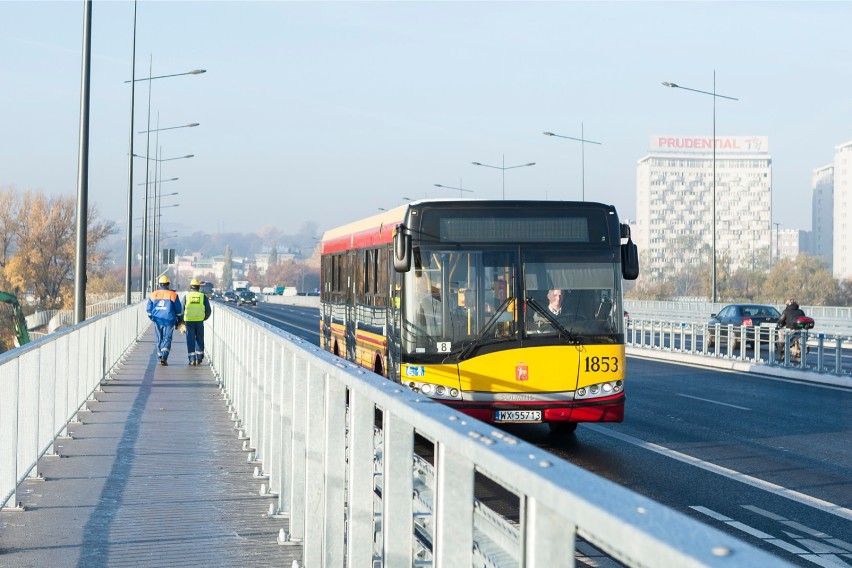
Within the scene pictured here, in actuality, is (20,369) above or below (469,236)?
below

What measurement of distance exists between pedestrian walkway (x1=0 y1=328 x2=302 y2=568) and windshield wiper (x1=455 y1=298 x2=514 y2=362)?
2513 millimetres

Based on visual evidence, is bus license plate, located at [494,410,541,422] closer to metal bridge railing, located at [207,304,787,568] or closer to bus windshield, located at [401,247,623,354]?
bus windshield, located at [401,247,623,354]

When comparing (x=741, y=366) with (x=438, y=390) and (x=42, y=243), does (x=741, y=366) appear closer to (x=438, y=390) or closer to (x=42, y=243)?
(x=438, y=390)

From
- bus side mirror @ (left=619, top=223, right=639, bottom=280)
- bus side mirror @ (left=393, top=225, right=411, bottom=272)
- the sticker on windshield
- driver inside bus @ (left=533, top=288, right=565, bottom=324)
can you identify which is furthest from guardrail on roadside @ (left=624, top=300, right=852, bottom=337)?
bus side mirror @ (left=393, top=225, right=411, bottom=272)

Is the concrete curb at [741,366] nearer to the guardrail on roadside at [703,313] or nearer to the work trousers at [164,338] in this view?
the guardrail on roadside at [703,313]

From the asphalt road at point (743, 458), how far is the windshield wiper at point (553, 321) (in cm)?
123

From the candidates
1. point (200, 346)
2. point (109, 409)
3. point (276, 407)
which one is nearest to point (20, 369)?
point (276, 407)

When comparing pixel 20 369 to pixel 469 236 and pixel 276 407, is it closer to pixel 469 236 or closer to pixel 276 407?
pixel 276 407

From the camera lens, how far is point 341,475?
6137 mm

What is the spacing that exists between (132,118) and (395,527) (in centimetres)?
4258

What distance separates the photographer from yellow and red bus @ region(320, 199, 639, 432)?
45.5 feet

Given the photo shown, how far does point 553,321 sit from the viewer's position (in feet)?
45.8

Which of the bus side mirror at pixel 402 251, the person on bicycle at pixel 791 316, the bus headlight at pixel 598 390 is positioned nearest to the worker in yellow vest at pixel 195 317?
the bus side mirror at pixel 402 251

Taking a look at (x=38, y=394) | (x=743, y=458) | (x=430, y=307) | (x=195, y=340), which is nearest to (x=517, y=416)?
(x=430, y=307)
